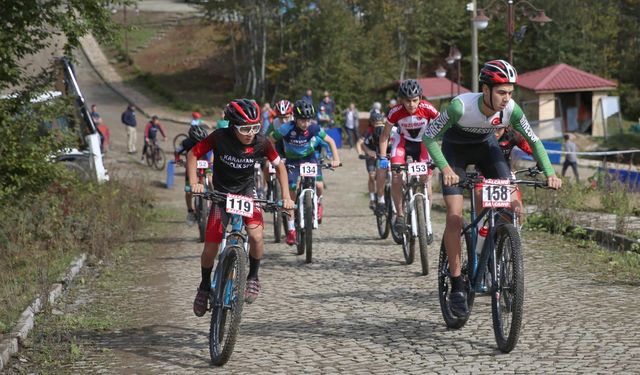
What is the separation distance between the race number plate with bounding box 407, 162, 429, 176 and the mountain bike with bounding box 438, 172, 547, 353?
10.8 feet

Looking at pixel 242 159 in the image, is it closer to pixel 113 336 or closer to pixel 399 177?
pixel 113 336

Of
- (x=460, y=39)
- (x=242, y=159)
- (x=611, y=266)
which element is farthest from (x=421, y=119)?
(x=460, y=39)

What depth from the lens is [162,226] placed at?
60.8ft

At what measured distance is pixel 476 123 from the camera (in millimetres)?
8523

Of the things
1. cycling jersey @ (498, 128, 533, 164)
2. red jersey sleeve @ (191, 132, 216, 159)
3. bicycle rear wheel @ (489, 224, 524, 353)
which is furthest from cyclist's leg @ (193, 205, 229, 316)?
cycling jersey @ (498, 128, 533, 164)

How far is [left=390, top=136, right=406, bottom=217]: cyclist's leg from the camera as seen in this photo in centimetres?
1298

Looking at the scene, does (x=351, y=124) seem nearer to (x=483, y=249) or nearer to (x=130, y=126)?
(x=130, y=126)

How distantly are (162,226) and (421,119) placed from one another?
719 centimetres

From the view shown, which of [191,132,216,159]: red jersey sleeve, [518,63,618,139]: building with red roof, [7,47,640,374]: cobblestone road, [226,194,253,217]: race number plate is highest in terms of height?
[518,63,618,139]: building with red roof

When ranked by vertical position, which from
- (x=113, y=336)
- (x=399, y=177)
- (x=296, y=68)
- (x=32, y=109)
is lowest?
(x=113, y=336)

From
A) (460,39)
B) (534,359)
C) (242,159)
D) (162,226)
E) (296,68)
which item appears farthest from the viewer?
(460,39)

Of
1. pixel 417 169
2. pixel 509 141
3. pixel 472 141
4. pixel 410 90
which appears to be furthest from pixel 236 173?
pixel 410 90

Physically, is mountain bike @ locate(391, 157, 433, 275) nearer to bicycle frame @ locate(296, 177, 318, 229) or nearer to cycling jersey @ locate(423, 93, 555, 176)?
bicycle frame @ locate(296, 177, 318, 229)

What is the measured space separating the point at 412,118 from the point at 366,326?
436cm
